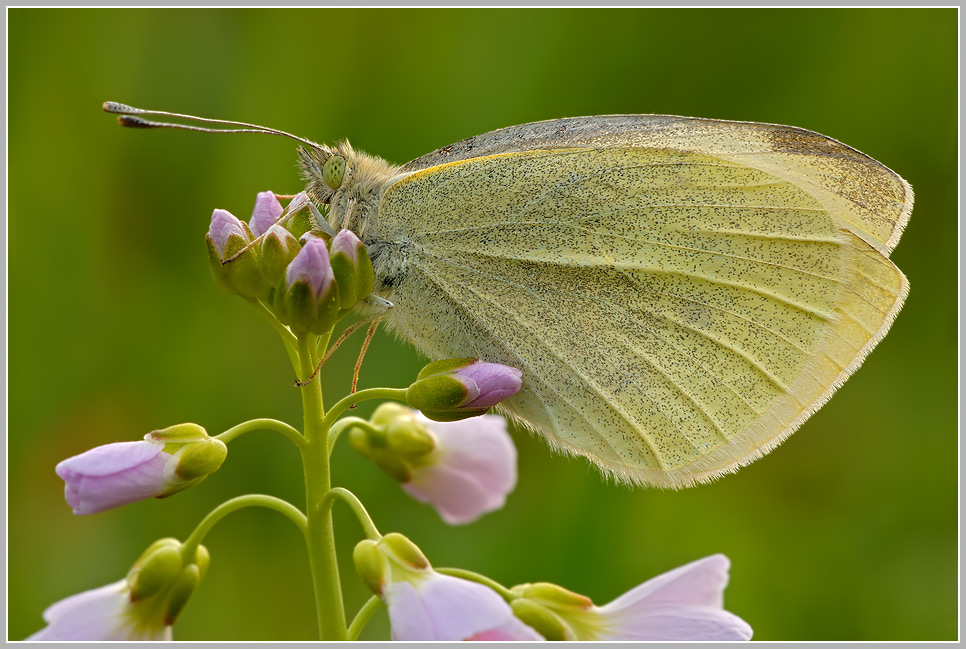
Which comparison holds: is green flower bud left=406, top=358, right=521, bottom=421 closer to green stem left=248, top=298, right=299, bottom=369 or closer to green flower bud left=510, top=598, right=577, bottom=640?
green stem left=248, top=298, right=299, bottom=369

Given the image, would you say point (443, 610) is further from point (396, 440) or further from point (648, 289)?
point (648, 289)

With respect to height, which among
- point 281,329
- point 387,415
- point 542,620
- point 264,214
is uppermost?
point 264,214

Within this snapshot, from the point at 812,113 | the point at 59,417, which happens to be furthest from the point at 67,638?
the point at 812,113

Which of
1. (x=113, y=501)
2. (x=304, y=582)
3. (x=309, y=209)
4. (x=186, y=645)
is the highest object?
(x=309, y=209)

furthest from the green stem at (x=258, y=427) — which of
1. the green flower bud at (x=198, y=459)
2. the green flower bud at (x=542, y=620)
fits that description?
the green flower bud at (x=542, y=620)

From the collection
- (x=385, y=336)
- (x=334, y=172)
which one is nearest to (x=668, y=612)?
(x=334, y=172)

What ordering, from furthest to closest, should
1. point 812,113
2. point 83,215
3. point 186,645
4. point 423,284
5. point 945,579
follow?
point 812,113 < point 83,215 < point 945,579 < point 423,284 < point 186,645

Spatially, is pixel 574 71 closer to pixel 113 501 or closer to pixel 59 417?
pixel 59 417
